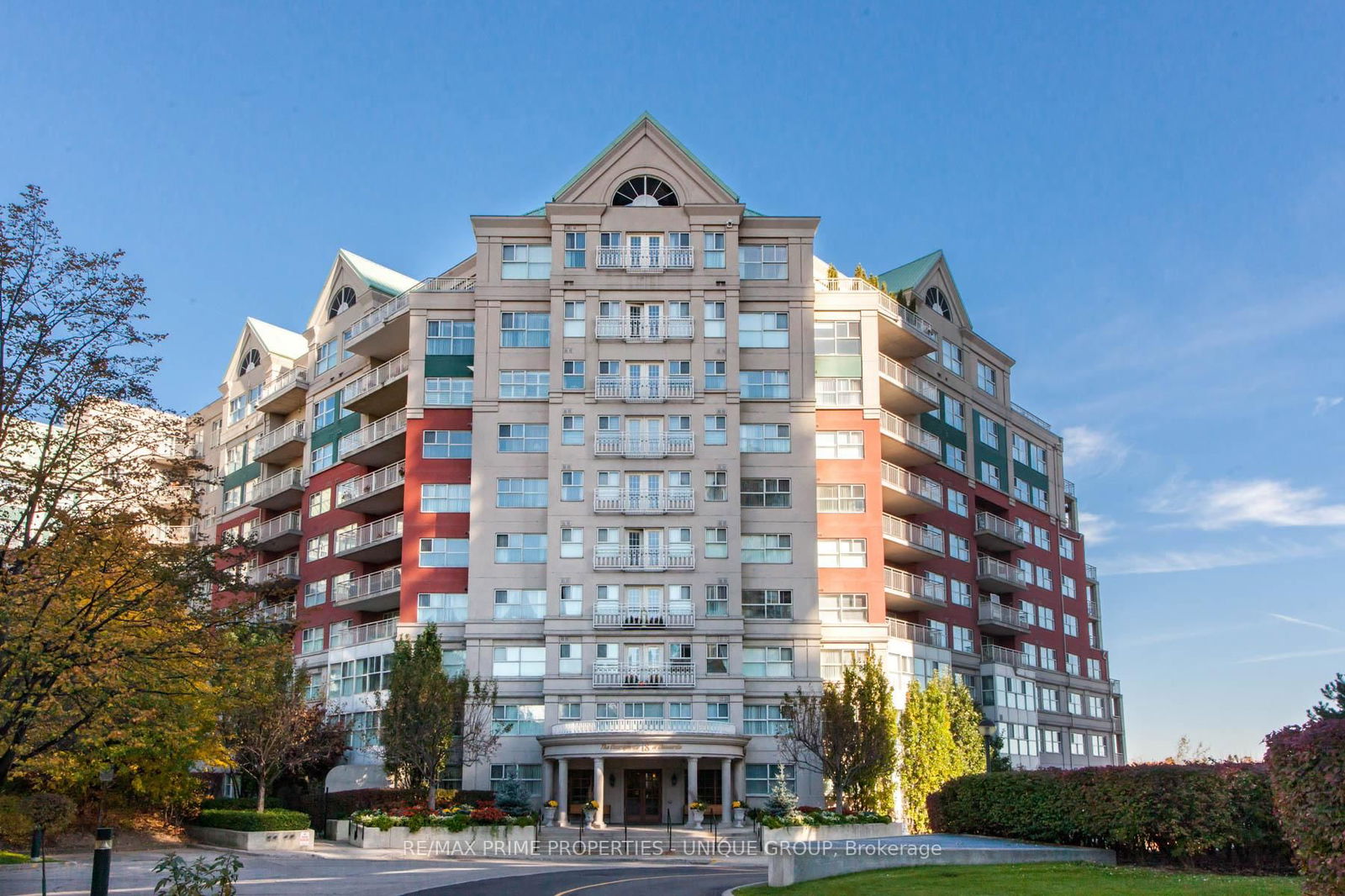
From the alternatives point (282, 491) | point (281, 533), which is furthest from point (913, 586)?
point (282, 491)

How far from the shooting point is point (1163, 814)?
97.4 ft

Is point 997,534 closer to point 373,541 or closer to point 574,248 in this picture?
point 574,248

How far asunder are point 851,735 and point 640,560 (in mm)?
14029

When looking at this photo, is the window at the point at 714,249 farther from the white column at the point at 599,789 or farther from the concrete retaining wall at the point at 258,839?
the concrete retaining wall at the point at 258,839

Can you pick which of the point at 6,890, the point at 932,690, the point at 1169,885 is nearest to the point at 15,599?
the point at 6,890

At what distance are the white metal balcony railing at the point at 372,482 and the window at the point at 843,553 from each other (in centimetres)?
2015

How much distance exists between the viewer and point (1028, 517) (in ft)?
274

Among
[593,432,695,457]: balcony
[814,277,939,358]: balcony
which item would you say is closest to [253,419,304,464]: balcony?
[593,432,695,457]: balcony

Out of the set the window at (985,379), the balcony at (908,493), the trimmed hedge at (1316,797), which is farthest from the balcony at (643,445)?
the trimmed hedge at (1316,797)

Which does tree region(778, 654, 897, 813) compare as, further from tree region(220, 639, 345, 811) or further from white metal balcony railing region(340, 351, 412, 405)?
white metal balcony railing region(340, 351, 412, 405)

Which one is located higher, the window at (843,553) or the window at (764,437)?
the window at (764,437)

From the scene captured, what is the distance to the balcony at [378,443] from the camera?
6769 cm

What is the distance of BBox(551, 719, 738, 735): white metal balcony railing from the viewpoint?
188 ft

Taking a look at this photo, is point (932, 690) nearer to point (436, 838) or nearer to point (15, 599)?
point (436, 838)
